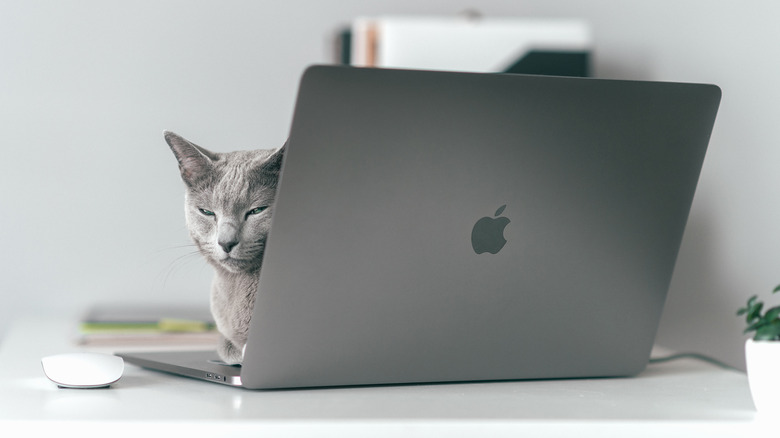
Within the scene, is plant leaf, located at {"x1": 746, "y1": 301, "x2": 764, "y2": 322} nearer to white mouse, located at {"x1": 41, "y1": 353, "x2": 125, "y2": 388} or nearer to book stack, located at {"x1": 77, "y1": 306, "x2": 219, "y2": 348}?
white mouse, located at {"x1": 41, "y1": 353, "x2": 125, "y2": 388}

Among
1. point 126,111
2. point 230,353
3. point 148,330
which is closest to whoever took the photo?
point 230,353

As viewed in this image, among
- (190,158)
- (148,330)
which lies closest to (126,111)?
(148,330)

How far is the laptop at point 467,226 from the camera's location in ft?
2.20

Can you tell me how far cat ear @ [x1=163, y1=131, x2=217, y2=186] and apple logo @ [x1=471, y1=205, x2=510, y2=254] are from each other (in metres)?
0.27

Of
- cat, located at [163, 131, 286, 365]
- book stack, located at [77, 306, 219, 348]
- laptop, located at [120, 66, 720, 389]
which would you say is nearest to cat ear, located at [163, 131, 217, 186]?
cat, located at [163, 131, 286, 365]

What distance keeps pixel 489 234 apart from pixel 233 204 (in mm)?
247

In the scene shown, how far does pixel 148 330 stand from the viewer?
4.49 ft

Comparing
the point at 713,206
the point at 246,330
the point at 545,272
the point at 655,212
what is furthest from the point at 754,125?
the point at 246,330

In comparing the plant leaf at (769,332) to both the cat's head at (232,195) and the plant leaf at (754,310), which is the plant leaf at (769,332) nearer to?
the plant leaf at (754,310)

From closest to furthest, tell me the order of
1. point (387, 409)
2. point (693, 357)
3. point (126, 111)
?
point (387, 409)
point (693, 357)
point (126, 111)

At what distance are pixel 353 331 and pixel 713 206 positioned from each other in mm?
706

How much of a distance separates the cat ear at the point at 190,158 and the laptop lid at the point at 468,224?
15 centimetres

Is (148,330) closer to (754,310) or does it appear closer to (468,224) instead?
(468,224)

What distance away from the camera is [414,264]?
725mm
